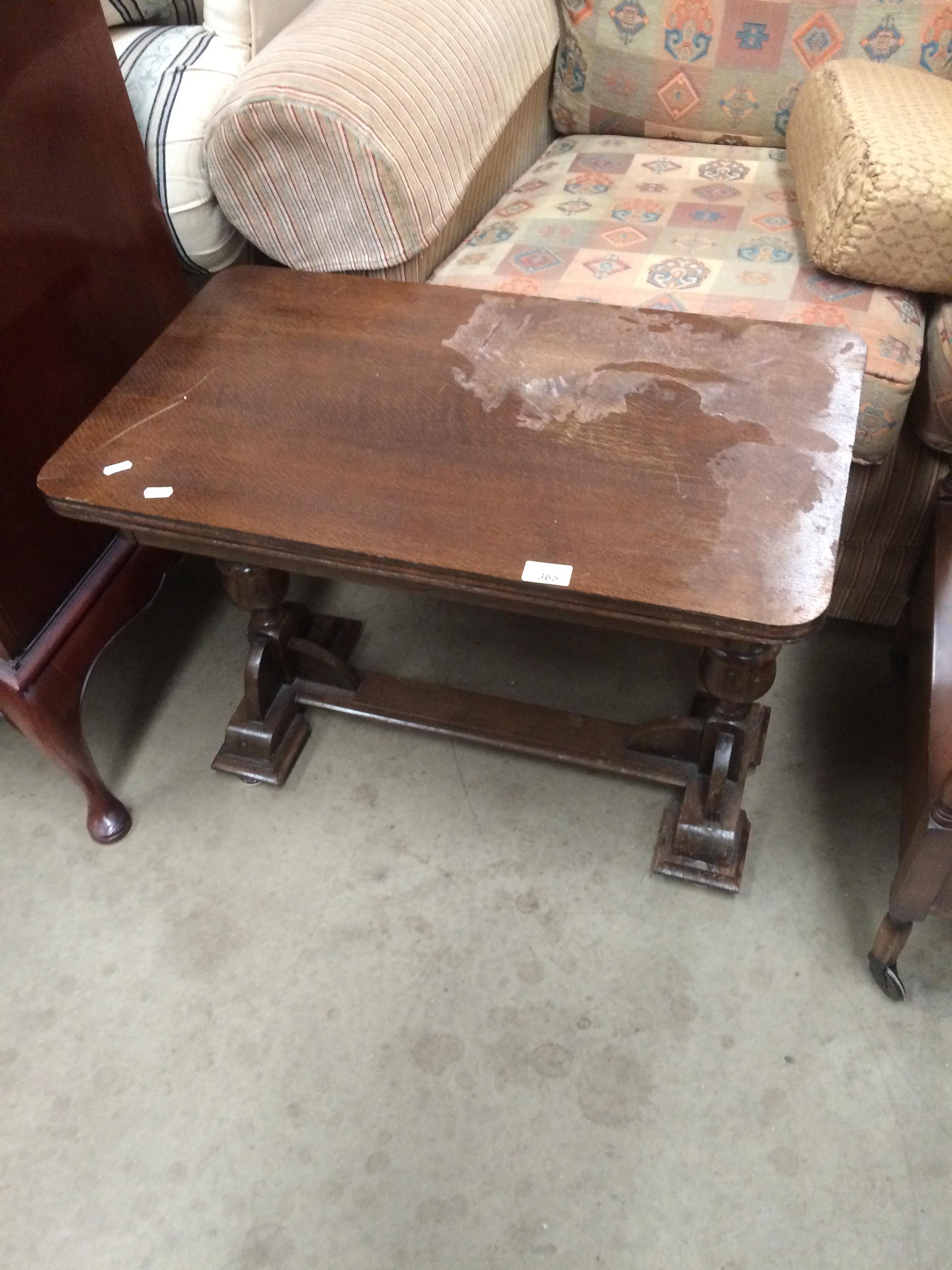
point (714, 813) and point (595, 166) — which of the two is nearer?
point (714, 813)

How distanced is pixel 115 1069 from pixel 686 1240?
0.58 m

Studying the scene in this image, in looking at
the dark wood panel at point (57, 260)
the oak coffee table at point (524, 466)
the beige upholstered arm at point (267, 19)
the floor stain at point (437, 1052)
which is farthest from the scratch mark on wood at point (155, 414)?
the floor stain at point (437, 1052)

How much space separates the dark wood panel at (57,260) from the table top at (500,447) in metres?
0.09

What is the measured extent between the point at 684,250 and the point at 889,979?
2.92 feet

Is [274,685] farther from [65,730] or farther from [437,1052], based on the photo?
[437,1052]

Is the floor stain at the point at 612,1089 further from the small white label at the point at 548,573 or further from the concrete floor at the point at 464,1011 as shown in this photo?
the small white label at the point at 548,573

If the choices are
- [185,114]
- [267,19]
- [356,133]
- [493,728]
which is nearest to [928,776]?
[493,728]

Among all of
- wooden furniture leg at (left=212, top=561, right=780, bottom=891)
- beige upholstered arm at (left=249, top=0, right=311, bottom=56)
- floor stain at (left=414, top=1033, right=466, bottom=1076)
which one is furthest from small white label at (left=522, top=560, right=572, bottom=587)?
beige upholstered arm at (left=249, top=0, right=311, bottom=56)

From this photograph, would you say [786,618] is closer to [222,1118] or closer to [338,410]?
[338,410]

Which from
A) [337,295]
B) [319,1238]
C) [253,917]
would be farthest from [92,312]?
[319,1238]

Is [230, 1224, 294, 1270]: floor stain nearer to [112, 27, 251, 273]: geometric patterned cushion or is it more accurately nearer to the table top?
the table top

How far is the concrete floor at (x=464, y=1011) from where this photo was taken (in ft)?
2.92

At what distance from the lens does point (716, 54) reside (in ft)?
4.60

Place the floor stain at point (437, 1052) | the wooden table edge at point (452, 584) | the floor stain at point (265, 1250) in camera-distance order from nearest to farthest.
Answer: the wooden table edge at point (452, 584) → the floor stain at point (265, 1250) → the floor stain at point (437, 1052)
